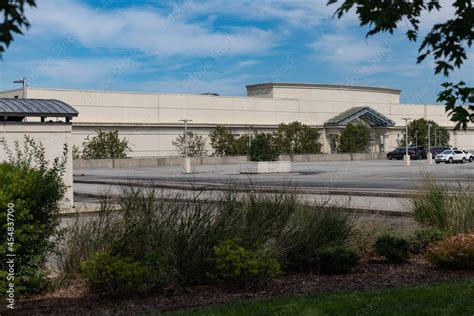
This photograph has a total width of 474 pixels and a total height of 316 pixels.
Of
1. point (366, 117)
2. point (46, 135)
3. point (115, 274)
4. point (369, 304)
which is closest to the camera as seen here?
point (369, 304)

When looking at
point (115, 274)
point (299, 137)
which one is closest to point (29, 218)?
point (115, 274)

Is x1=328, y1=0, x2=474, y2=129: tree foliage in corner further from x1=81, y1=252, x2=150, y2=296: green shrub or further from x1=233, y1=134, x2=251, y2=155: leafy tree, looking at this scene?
x1=233, y1=134, x2=251, y2=155: leafy tree

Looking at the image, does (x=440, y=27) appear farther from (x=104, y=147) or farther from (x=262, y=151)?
(x=104, y=147)

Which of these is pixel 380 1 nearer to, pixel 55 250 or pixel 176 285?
pixel 176 285

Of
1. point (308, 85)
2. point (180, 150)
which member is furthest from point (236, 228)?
point (308, 85)

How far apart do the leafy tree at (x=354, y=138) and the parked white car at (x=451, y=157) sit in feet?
68.7

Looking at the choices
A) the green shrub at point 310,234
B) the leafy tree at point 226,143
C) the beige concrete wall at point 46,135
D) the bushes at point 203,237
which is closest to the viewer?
the bushes at point 203,237

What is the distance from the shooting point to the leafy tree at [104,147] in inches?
2613

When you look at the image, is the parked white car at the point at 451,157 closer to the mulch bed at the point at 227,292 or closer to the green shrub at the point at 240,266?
the mulch bed at the point at 227,292

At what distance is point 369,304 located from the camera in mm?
6555

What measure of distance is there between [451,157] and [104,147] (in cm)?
3672

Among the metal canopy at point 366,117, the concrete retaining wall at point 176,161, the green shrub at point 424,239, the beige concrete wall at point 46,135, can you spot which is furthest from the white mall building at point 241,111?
the green shrub at point 424,239

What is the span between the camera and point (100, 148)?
66.6 metres

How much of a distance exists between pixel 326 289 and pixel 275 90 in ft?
276
